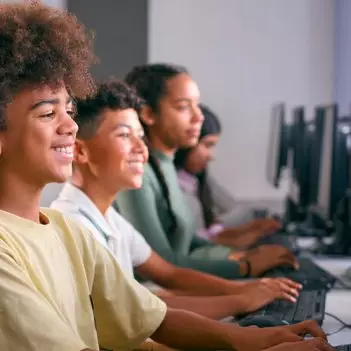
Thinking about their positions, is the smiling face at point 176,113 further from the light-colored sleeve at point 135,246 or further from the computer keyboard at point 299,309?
the computer keyboard at point 299,309

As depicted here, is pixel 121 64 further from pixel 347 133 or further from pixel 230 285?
pixel 230 285

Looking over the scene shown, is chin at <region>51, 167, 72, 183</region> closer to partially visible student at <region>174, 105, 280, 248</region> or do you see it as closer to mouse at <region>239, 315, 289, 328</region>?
mouse at <region>239, 315, 289, 328</region>

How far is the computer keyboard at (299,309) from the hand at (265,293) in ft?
0.04

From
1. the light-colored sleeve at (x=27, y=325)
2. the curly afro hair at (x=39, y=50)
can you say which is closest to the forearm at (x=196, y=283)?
the curly afro hair at (x=39, y=50)

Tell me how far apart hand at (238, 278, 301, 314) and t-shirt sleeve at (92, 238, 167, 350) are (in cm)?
39

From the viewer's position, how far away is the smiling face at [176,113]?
2506mm

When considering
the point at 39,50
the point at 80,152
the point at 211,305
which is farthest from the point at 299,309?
the point at 39,50

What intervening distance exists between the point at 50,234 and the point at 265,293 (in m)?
0.70

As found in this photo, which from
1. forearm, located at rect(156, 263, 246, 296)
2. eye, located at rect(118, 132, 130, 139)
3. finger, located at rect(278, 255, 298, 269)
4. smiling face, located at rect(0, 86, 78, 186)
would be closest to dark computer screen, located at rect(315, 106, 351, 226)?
finger, located at rect(278, 255, 298, 269)

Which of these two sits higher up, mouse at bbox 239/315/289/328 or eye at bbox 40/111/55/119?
eye at bbox 40/111/55/119

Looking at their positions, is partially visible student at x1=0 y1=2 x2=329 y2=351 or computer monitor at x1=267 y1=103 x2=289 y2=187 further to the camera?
computer monitor at x1=267 y1=103 x2=289 y2=187

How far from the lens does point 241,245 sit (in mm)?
3135

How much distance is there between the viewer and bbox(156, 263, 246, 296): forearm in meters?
1.94

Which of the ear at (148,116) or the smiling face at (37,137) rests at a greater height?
the smiling face at (37,137)
